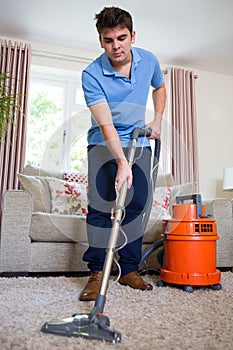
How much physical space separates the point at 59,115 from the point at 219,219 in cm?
220

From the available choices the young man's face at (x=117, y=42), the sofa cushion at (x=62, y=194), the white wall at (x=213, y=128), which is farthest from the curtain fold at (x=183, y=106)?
the young man's face at (x=117, y=42)

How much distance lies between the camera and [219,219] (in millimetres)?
2320

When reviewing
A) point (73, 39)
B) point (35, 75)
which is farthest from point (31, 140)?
point (73, 39)

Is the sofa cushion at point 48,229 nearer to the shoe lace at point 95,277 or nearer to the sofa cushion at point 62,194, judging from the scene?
the sofa cushion at point 62,194

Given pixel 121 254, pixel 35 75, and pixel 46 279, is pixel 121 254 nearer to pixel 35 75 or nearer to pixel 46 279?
pixel 46 279

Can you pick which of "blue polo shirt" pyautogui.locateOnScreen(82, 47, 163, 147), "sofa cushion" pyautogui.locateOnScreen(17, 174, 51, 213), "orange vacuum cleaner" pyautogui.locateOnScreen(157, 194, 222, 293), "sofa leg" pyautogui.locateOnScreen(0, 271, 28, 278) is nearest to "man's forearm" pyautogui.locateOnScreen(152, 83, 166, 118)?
"blue polo shirt" pyautogui.locateOnScreen(82, 47, 163, 147)

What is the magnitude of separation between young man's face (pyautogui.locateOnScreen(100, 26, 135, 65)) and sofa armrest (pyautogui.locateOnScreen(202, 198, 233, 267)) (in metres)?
1.28

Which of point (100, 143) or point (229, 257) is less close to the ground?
point (100, 143)

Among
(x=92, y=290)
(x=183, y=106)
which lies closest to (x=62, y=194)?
(x=92, y=290)

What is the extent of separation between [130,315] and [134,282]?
1.46 ft

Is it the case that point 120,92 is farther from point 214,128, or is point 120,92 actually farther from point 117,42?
point 214,128

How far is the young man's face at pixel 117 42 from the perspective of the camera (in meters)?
1.37

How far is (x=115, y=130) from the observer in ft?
4.51

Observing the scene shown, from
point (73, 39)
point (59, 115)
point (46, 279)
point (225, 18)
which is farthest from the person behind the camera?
point (59, 115)
